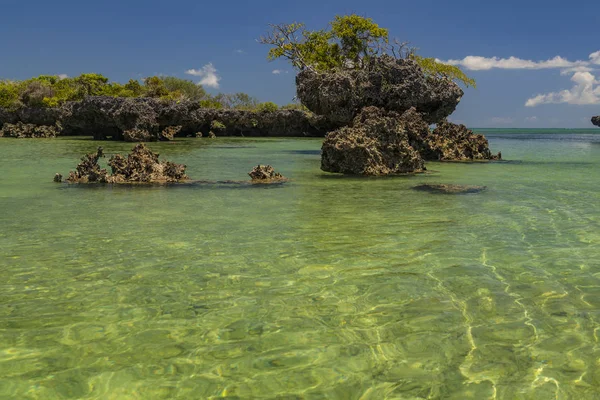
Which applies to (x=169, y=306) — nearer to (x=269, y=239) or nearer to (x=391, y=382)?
(x=391, y=382)

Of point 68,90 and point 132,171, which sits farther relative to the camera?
point 68,90

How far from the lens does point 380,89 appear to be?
21609 millimetres

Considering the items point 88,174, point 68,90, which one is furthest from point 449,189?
point 68,90

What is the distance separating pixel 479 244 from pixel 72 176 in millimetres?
9652

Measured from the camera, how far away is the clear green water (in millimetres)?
2896

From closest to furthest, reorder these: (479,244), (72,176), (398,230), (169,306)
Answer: (169,306) → (479,244) → (398,230) → (72,176)

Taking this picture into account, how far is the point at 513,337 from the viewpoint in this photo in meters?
3.41

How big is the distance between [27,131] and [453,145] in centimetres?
3591

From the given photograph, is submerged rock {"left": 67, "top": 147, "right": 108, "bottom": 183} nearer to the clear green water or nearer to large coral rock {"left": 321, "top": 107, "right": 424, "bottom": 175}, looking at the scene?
the clear green water

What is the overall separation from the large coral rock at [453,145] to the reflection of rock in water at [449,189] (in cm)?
906

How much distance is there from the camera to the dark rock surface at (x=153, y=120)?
115ft

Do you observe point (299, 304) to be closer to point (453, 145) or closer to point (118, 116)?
point (453, 145)

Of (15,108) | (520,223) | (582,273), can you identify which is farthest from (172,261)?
(15,108)

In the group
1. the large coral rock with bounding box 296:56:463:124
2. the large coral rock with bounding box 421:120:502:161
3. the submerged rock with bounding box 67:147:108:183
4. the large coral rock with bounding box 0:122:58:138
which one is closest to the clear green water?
the submerged rock with bounding box 67:147:108:183
